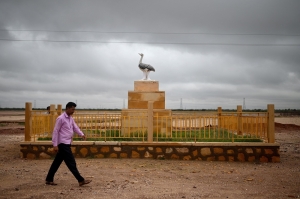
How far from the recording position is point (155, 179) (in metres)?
7.29

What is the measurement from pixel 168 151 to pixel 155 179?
288 centimetres

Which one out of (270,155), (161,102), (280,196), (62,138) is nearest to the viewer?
Result: (280,196)

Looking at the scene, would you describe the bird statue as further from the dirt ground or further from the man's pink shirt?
the man's pink shirt

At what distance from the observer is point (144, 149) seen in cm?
1019

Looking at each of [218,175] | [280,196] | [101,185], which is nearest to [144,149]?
[218,175]

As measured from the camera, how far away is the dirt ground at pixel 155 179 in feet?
19.6

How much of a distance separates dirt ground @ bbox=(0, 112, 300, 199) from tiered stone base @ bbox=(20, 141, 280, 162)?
0.37m

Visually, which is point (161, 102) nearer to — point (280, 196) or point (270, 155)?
point (270, 155)

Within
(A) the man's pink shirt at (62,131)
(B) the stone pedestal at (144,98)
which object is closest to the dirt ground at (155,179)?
(A) the man's pink shirt at (62,131)

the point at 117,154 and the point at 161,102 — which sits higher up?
the point at 161,102

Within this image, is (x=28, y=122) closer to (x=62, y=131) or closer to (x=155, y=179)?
(x=62, y=131)

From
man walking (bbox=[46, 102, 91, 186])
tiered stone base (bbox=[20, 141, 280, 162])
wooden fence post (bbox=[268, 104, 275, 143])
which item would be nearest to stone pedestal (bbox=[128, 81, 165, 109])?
tiered stone base (bbox=[20, 141, 280, 162])

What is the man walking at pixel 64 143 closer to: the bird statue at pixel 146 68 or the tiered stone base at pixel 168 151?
the tiered stone base at pixel 168 151

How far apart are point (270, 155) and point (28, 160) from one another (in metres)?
8.03
